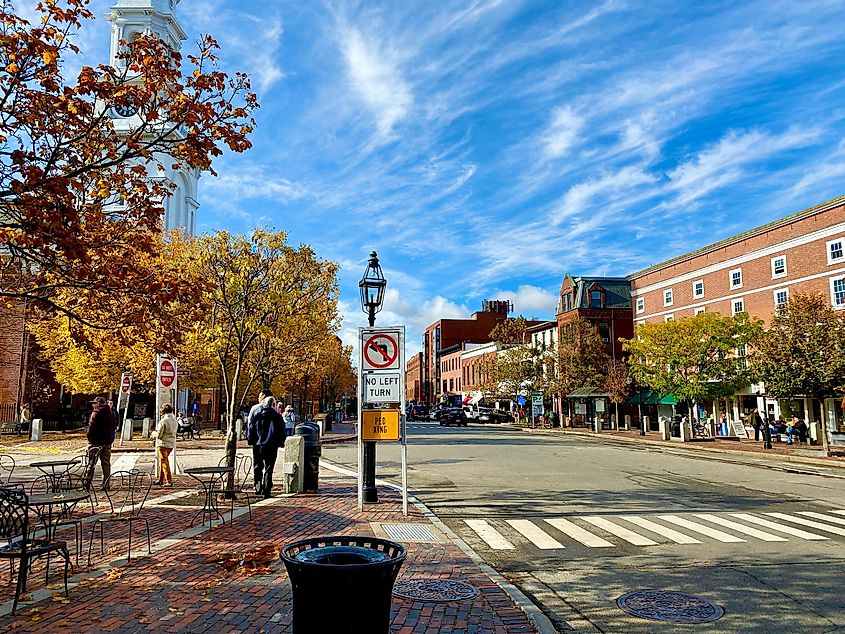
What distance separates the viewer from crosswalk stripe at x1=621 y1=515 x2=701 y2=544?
30.3 feet

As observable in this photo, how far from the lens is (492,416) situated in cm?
6312

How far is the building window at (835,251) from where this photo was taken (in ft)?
104

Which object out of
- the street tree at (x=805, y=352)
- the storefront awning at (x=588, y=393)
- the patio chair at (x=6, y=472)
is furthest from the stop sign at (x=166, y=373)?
the storefront awning at (x=588, y=393)

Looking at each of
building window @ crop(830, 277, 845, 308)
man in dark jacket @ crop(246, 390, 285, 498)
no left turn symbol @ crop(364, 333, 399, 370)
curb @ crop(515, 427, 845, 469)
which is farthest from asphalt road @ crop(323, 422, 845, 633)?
building window @ crop(830, 277, 845, 308)

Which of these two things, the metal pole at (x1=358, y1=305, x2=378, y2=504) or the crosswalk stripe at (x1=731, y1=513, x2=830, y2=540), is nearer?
the crosswalk stripe at (x1=731, y1=513, x2=830, y2=540)

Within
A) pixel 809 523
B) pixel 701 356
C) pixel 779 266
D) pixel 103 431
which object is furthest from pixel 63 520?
pixel 779 266

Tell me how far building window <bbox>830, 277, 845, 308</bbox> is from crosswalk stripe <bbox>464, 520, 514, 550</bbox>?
28.7 metres

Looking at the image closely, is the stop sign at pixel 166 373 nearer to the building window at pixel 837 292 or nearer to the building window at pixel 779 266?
the building window at pixel 837 292

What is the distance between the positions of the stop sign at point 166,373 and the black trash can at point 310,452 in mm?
5207

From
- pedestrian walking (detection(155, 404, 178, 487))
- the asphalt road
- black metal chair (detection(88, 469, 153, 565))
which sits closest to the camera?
the asphalt road

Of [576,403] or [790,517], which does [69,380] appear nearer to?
[790,517]

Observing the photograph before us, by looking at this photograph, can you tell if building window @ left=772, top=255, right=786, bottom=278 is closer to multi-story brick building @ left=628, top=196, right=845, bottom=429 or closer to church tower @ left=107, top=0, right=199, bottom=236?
multi-story brick building @ left=628, top=196, right=845, bottom=429

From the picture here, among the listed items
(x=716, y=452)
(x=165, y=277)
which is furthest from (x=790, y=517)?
(x=716, y=452)

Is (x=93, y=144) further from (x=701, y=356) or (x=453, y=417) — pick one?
(x=453, y=417)
